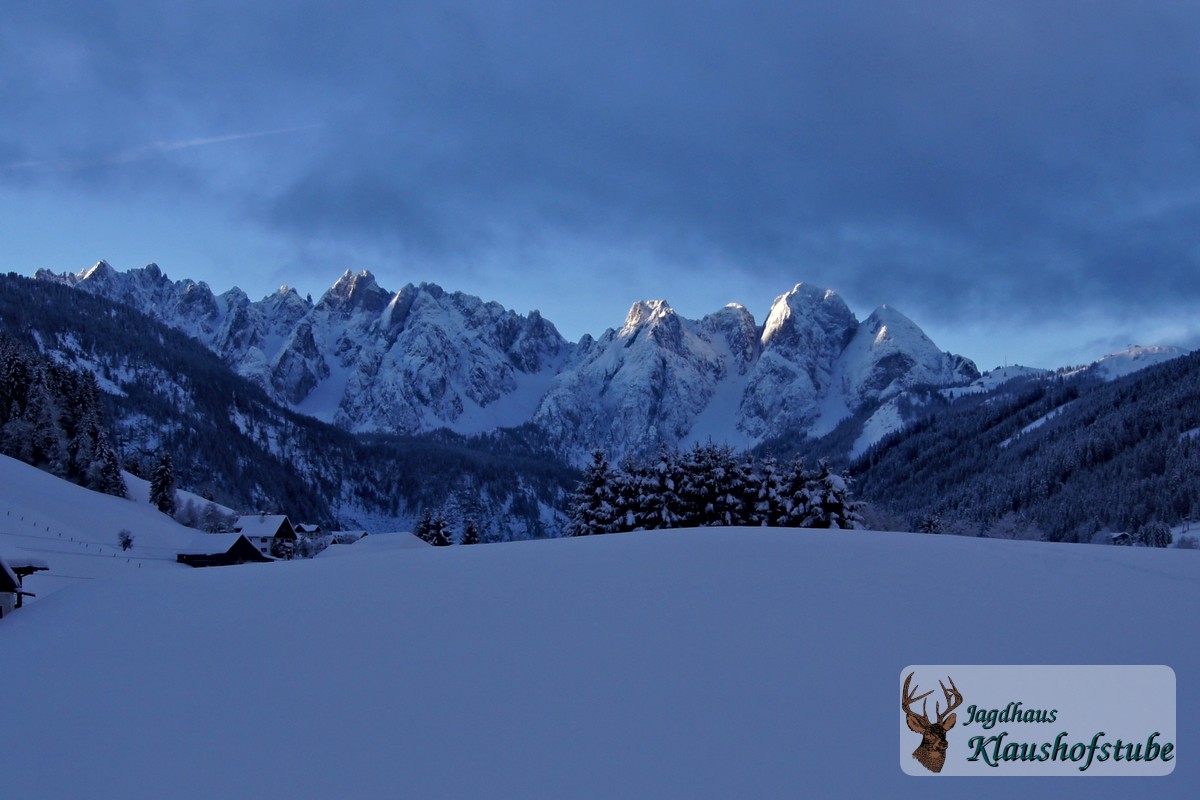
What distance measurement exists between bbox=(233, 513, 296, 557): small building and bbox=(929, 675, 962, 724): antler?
274 feet

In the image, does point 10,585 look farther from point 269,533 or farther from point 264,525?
point 264,525

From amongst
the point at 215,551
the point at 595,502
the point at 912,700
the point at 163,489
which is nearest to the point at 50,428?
the point at 163,489

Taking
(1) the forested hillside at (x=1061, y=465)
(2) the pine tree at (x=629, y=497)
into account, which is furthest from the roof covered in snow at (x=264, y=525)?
(1) the forested hillside at (x=1061, y=465)

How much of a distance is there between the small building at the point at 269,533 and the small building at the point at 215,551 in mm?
21176

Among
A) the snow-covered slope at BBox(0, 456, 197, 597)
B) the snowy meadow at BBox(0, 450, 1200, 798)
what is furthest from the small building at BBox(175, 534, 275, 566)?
the snowy meadow at BBox(0, 450, 1200, 798)

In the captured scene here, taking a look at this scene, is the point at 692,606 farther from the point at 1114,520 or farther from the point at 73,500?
the point at 1114,520

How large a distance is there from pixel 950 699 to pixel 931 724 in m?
0.62

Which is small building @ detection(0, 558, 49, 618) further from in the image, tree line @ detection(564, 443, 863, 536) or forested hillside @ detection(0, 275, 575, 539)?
forested hillside @ detection(0, 275, 575, 539)

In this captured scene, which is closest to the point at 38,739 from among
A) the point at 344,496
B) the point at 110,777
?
the point at 110,777

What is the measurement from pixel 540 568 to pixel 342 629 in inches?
168

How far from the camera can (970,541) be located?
58.3 feet

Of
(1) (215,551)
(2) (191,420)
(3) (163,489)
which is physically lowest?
(1) (215,551)

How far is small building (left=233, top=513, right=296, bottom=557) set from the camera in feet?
271

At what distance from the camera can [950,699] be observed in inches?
350
